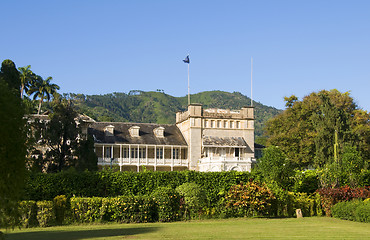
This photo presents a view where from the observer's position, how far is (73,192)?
79.8 feet

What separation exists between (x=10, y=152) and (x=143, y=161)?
42468 mm

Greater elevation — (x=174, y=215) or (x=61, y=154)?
(x=61, y=154)

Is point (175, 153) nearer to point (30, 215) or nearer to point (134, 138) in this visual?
point (134, 138)

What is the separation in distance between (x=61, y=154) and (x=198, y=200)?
47.0ft

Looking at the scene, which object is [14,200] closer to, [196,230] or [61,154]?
[196,230]

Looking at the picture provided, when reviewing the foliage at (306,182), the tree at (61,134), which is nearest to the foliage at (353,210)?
the foliage at (306,182)

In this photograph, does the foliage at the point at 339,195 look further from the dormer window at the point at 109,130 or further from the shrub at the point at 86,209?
the dormer window at the point at 109,130

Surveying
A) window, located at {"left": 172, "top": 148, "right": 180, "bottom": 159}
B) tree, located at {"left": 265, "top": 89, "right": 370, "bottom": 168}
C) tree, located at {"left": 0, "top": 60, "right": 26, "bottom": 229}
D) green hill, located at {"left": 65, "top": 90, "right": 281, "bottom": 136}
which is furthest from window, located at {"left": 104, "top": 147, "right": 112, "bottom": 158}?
green hill, located at {"left": 65, "top": 90, "right": 281, "bottom": 136}

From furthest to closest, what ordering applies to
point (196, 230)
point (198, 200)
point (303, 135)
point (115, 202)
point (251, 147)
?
point (251, 147) < point (303, 135) < point (198, 200) < point (115, 202) < point (196, 230)

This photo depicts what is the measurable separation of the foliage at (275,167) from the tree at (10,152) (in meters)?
18.4

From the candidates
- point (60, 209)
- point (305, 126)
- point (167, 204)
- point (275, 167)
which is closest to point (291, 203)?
point (275, 167)

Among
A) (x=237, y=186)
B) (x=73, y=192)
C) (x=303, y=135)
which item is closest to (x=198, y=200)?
(x=237, y=186)

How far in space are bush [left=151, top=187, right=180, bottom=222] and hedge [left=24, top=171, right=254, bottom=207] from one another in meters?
2.47

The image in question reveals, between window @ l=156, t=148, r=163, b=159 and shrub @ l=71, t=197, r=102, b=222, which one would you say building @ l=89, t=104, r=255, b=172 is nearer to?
window @ l=156, t=148, r=163, b=159
